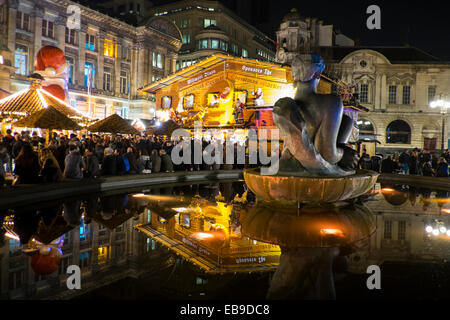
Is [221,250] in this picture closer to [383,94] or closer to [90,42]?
[383,94]

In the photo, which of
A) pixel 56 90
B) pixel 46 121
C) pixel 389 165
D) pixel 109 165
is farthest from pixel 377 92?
pixel 46 121

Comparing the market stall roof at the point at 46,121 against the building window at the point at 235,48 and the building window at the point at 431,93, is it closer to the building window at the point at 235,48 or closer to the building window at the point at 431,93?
the building window at the point at 431,93

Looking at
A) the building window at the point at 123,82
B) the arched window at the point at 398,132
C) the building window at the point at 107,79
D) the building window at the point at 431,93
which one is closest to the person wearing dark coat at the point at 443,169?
the arched window at the point at 398,132

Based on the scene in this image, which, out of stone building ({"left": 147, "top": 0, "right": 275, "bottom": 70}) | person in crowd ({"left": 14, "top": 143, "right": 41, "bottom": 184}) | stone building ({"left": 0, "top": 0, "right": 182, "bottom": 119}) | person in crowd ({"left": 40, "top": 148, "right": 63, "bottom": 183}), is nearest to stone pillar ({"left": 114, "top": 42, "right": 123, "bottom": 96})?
stone building ({"left": 0, "top": 0, "right": 182, "bottom": 119})

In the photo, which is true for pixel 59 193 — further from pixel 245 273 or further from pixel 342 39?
pixel 342 39

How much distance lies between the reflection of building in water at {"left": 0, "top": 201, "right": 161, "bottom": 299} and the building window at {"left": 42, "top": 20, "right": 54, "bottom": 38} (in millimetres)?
38207

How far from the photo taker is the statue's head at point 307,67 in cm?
645

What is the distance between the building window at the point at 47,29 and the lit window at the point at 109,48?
24.2 ft

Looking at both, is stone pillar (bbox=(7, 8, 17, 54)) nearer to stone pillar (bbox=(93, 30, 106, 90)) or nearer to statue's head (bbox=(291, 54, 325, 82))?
stone pillar (bbox=(93, 30, 106, 90))

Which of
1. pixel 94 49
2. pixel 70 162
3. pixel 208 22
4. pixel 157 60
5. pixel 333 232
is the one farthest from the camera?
pixel 208 22

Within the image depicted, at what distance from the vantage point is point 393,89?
40188 mm

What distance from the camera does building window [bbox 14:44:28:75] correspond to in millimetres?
33406

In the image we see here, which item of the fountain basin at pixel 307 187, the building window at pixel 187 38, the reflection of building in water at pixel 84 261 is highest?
the building window at pixel 187 38

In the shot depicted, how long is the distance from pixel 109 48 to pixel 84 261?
45.0 metres
